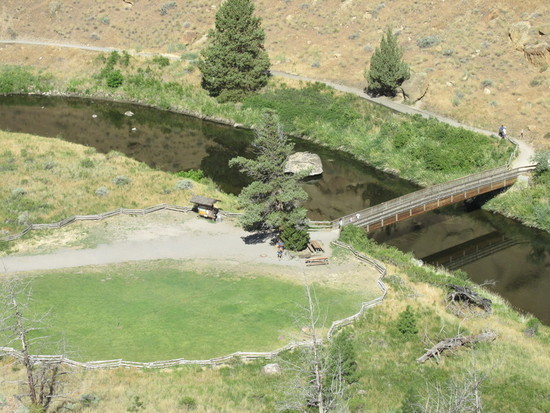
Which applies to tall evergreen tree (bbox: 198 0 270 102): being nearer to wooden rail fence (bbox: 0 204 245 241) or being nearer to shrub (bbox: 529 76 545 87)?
shrub (bbox: 529 76 545 87)

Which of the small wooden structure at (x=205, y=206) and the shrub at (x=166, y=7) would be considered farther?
the shrub at (x=166, y=7)

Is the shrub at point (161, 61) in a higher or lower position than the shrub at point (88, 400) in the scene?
higher

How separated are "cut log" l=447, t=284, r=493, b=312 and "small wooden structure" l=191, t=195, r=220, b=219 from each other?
20.1 metres

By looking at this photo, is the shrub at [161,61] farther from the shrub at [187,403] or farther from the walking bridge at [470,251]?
the shrub at [187,403]

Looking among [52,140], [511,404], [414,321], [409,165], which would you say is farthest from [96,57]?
[511,404]

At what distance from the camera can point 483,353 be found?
36.6 meters

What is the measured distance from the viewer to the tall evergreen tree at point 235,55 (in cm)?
8431

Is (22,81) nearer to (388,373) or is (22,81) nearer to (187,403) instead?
(187,403)

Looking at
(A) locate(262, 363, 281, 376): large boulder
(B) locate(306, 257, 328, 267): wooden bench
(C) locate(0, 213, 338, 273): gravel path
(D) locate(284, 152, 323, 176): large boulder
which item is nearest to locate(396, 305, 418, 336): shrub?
(A) locate(262, 363, 281, 376): large boulder

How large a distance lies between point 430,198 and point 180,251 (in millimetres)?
21985

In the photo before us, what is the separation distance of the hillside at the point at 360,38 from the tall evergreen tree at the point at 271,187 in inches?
1389

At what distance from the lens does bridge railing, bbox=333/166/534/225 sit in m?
51.3

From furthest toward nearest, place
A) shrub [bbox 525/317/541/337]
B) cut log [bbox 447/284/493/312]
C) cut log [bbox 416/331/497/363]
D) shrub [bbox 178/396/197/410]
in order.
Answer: cut log [bbox 447/284/493/312]
shrub [bbox 525/317/541/337]
cut log [bbox 416/331/497/363]
shrub [bbox 178/396/197/410]

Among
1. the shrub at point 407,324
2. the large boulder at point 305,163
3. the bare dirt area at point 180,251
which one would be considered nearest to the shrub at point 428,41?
the large boulder at point 305,163
